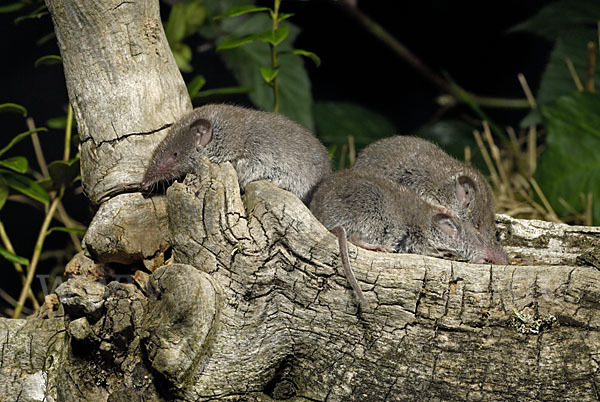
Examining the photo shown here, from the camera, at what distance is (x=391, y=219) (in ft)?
8.71

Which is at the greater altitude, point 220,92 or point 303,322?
point 220,92

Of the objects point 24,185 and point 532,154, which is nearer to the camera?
point 24,185

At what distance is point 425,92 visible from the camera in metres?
5.66

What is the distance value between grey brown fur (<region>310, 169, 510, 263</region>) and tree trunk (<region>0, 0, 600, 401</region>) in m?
0.36

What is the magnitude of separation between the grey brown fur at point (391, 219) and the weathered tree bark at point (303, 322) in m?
0.37

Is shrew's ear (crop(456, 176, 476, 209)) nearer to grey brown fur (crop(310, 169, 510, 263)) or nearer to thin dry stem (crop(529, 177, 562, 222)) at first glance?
grey brown fur (crop(310, 169, 510, 263))

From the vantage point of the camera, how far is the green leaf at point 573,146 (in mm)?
3691

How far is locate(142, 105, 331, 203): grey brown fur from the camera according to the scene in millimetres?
2801

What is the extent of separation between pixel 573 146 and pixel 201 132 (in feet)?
7.28

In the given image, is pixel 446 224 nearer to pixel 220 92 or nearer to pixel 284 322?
pixel 284 322

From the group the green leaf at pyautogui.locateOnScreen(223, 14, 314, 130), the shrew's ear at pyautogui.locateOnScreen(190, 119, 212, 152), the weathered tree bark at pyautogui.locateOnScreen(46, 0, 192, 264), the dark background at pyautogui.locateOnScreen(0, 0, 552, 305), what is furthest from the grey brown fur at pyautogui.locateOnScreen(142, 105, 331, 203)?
the dark background at pyautogui.locateOnScreen(0, 0, 552, 305)

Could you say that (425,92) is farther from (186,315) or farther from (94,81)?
(186,315)

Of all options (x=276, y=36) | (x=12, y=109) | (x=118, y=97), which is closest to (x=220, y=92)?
(x=276, y=36)

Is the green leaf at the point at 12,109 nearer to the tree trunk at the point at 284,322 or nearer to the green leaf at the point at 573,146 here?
the tree trunk at the point at 284,322
